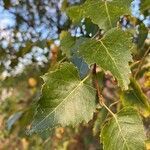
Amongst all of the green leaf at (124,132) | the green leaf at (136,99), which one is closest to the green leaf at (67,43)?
the green leaf at (136,99)

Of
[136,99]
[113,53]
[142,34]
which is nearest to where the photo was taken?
[113,53]

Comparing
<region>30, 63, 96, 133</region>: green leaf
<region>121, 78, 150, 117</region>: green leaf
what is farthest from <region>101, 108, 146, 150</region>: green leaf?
<region>121, 78, 150, 117</region>: green leaf

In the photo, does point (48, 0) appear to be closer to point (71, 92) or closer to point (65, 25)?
point (65, 25)

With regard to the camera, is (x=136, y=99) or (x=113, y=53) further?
(x=136, y=99)

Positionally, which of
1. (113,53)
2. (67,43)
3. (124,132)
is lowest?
(124,132)

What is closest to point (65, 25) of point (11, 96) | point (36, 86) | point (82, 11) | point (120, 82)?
point (36, 86)

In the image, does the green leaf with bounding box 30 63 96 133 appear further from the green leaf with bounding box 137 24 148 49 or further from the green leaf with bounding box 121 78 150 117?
the green leaf with bounding box 137 24 148 49

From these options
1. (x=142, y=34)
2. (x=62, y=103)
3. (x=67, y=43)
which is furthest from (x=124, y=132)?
(x=142, y=34)

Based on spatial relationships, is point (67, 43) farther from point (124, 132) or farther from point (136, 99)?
point (124, 132)
